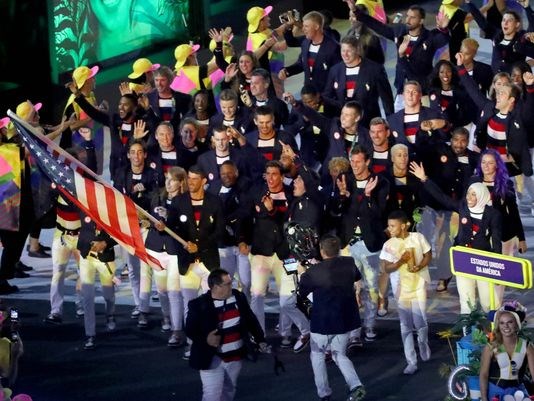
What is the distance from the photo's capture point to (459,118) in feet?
73.2

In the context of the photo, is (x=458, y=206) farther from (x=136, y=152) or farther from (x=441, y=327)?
(x=136, y=152)

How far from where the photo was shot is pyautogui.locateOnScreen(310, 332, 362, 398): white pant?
17.4 m

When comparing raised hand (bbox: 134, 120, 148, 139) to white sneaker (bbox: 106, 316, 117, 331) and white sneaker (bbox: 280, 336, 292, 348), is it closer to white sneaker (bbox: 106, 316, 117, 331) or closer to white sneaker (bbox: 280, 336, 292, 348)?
white sneaker (bbox: 106, 316, 117, 331)

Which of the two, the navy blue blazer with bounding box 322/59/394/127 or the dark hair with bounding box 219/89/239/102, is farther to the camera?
the navy blue blazer with bounding box 322/59/394/127

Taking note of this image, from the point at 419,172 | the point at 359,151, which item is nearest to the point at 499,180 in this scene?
the point at 419,172

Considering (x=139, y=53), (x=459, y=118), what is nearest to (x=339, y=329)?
(x=459, y=118)

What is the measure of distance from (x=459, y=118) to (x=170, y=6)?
707 cm

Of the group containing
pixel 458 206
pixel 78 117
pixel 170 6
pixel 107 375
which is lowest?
pixel 107 375

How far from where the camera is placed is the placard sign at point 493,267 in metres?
16.0

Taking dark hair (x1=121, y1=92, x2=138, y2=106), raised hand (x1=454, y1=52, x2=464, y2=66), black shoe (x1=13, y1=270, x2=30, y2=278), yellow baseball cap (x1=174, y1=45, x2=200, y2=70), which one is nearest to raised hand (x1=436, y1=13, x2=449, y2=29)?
raised hand (x1=454, y1=52, x2=464, y2=66)

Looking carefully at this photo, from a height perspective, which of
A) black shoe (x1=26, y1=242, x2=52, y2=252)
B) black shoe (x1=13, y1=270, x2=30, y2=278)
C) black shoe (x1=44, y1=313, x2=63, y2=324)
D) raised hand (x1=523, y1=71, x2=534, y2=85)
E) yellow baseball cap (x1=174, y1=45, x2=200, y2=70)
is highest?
yellow baseball cap (x1=174, y1=45, x2=200, y2=70)

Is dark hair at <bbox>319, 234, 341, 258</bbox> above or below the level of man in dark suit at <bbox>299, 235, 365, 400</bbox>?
above

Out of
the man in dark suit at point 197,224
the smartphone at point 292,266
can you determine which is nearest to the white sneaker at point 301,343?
the smartphone at point 292,266

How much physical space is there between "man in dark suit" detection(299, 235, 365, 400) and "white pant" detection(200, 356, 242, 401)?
0.95m
